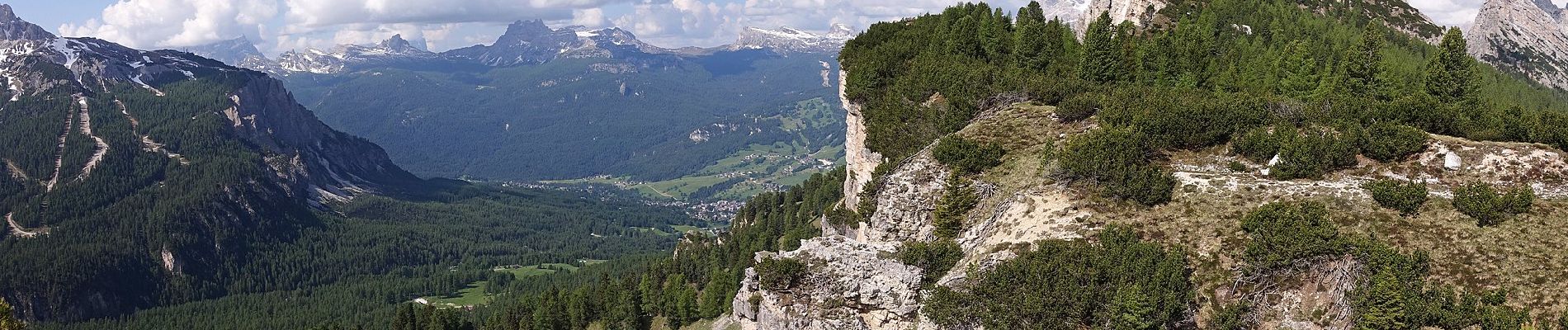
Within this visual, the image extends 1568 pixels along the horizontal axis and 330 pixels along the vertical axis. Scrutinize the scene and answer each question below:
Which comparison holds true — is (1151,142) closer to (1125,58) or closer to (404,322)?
(1125,58)

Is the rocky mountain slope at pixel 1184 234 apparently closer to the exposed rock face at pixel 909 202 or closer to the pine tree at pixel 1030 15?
the exposed rock face at pixel 909 202

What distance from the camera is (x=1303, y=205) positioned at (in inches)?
1613

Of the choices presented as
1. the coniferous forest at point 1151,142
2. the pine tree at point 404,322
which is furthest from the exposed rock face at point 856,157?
the pine tree at point 404,322

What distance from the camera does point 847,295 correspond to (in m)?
43.5

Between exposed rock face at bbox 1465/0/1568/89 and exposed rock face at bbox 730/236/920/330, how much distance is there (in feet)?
510

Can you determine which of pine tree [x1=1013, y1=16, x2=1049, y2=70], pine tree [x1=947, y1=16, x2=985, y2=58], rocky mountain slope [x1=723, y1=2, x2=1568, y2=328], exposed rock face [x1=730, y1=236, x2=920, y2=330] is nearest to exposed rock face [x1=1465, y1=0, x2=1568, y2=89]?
pine tree [x1=1013, y1=16, x2=1049, y2=70]

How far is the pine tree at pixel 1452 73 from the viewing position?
72562 millimetres

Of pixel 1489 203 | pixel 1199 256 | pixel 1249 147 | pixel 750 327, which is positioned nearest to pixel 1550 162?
pixel 1489 203

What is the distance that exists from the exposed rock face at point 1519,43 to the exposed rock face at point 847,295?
155 m

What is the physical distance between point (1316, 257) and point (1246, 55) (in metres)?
54.4

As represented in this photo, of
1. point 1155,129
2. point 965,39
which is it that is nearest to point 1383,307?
point 1155,129

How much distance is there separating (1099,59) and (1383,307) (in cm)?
4786

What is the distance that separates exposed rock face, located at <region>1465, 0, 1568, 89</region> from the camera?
163375 mm

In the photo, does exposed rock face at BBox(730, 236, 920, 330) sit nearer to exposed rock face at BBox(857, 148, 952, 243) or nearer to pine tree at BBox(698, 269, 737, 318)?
exposed rock face at BBox(857, 148, 952, 243)
